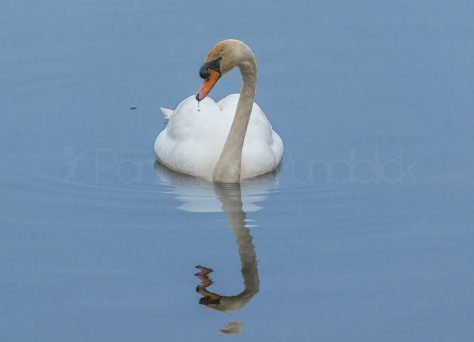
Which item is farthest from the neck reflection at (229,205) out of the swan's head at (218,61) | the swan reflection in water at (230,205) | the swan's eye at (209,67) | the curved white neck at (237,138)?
the swan's eye at (209,67)

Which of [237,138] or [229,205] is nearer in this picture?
[229,205]

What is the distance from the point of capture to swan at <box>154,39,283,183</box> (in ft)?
44.4

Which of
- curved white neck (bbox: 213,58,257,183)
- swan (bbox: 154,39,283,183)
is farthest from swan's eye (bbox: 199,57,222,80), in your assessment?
curved white neck (bbox: 213,58,257,183)

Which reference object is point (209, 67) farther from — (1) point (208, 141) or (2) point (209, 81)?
(1) point (208, 141)

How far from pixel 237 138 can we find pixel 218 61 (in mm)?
872

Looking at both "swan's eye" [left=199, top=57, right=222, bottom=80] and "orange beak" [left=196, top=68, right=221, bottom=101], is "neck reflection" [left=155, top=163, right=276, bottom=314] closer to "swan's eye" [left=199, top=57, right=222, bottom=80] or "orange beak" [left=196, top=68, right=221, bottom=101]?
"orange beak" [left=196, top=68, right=221, bottom=101]

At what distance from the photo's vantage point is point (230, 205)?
1335 cm

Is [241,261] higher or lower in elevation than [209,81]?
lower

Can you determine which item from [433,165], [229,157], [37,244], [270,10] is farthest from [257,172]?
[270,10]

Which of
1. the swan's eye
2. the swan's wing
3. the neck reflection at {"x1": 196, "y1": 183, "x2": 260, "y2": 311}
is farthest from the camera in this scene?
the swan's wing

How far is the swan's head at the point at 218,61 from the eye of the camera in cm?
1345

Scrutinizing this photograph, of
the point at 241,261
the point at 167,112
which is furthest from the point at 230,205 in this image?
the point at 167,112

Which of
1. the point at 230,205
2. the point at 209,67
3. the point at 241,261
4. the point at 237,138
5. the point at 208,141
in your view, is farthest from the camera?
the point at 208,141

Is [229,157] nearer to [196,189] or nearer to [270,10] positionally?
[196,189]
